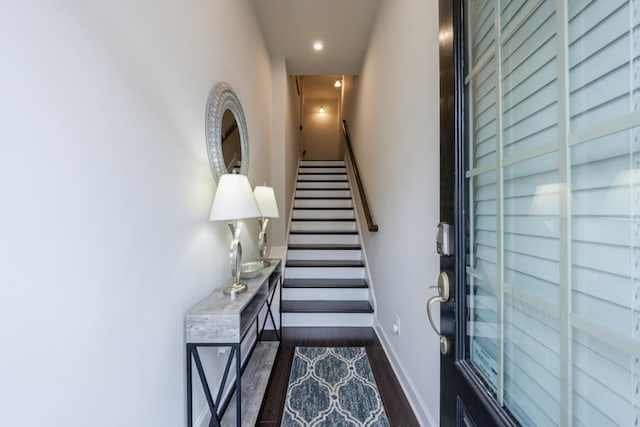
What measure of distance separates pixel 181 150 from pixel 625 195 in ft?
4.67

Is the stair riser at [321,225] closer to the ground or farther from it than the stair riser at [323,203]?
closer to the ground

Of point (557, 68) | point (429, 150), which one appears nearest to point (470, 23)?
point (557, 68)

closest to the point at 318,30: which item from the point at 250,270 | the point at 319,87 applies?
the point at 250,270

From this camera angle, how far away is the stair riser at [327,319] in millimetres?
2934

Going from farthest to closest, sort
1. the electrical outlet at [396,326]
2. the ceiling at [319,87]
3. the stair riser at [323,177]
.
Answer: the ceiling at [319,87], the stair riser at [323,177], the electrical outlet at [396,326]

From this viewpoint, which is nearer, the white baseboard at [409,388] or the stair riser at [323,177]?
the white baseboard at [409,388]

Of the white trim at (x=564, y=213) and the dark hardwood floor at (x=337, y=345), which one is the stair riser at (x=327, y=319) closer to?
the dark hardwood floor at (x=337, y=345)

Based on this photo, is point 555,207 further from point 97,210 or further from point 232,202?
point 232,202

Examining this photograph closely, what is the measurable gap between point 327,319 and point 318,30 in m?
3.02

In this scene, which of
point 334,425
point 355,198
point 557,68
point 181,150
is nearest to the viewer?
point 557,68

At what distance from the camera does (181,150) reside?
132 centimetres

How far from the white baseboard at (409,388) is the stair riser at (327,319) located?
42cm

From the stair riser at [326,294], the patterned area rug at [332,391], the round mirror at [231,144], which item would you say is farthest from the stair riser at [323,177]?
the patterned area rug at [332,391]

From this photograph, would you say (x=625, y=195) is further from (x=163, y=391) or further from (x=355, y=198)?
(x=355, y=198)
